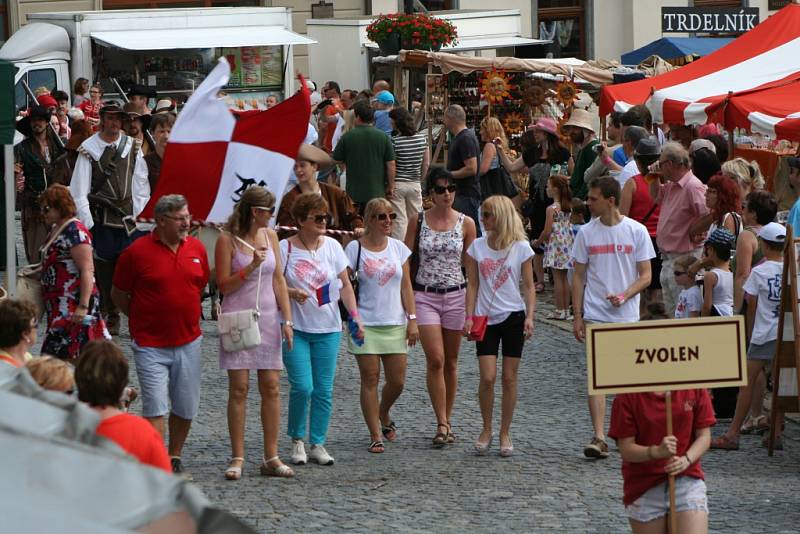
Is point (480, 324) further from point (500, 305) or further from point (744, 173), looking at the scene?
point (744, 173)

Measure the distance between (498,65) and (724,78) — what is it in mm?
6502

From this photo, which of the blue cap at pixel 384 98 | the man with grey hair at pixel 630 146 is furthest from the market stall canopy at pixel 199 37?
the man with grey hair at pixel 630 146

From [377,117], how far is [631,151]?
5.90 m

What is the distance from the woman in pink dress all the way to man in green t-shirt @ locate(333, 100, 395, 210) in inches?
247

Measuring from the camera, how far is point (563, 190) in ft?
48.5

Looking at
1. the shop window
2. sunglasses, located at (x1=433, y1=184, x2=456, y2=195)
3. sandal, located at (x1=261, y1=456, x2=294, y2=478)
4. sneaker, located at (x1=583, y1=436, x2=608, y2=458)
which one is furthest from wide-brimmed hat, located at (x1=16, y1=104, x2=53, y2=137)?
the shop window

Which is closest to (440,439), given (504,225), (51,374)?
(504,225)

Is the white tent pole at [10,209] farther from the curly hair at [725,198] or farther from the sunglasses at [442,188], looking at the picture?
the curly hair at [725,198]

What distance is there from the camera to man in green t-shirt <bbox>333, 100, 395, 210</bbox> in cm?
1525

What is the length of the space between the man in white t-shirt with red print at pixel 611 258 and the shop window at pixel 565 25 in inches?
1037

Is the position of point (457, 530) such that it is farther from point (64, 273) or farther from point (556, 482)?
point (64, 273)

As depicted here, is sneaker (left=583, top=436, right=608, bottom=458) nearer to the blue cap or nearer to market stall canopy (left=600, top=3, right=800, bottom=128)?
market stall canopy (left=600, top=3, right=800, bottom=128)

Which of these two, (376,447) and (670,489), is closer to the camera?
(670,489)

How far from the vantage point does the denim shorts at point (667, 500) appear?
616cm
